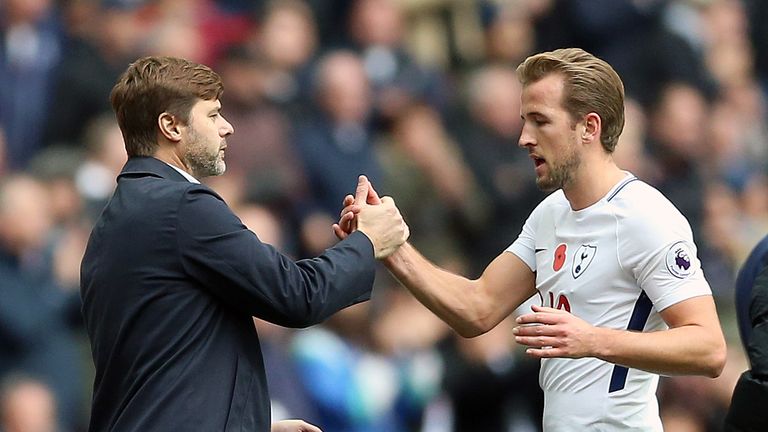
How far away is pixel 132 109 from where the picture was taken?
347 cm

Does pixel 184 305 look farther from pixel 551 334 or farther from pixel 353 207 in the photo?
pixel 551 334

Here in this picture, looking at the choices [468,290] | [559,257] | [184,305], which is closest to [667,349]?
[559,257]

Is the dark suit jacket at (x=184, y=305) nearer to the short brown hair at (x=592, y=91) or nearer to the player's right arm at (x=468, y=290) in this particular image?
the player's right arm at (x=468, y=290)

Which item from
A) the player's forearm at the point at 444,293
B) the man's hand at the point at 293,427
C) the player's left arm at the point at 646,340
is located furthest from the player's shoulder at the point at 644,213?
the man's hand at the point at 293,427

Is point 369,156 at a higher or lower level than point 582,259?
lower

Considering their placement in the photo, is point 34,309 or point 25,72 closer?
point 34,309

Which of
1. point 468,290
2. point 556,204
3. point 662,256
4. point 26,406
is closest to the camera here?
point 662,256

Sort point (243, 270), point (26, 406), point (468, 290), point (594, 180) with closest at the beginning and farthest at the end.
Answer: point (243, 270), point (594, 180), point (468, 290), point (26, 406)

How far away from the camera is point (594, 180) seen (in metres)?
3.83

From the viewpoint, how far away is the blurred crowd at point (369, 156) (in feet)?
21.1

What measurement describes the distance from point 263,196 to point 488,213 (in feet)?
5.30

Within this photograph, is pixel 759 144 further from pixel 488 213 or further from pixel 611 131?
pixel 611 131

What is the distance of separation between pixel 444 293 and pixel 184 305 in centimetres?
104

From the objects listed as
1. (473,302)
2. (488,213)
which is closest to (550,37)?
(488,213)
